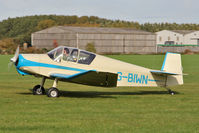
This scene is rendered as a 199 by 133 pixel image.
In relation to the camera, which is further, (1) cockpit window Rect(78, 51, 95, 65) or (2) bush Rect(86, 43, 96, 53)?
Answer: (2) bush Rect(86, 43, 96, 53)

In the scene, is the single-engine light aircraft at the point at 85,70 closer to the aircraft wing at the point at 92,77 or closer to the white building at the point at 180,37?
the aircraft wing at the point at 92,77

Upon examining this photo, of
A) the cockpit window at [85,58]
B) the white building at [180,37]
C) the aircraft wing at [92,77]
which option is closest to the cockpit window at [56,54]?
the aircraft wing at [92,77]

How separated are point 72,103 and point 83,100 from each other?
86cm

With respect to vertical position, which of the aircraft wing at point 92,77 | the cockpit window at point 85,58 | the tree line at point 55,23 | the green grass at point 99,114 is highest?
the tree line at point 55,23

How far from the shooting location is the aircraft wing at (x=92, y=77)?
1218cm

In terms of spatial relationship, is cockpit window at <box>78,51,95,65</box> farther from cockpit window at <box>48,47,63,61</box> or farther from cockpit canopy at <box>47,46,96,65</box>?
cockpit window at <box>48,47,63,61</box>

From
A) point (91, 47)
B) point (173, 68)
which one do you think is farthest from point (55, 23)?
point (173, 68)

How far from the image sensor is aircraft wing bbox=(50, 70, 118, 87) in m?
12.2

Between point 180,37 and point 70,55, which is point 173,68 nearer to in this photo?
point 70,55

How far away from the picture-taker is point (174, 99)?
12664 mm

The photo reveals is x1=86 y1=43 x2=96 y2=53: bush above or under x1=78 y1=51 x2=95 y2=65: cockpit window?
under

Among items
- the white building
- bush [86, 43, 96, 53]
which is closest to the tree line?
the white building

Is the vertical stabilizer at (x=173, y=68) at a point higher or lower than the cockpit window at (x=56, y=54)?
lower

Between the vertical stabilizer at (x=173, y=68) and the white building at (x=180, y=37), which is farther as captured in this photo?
the white building at (x=180, y=37)
